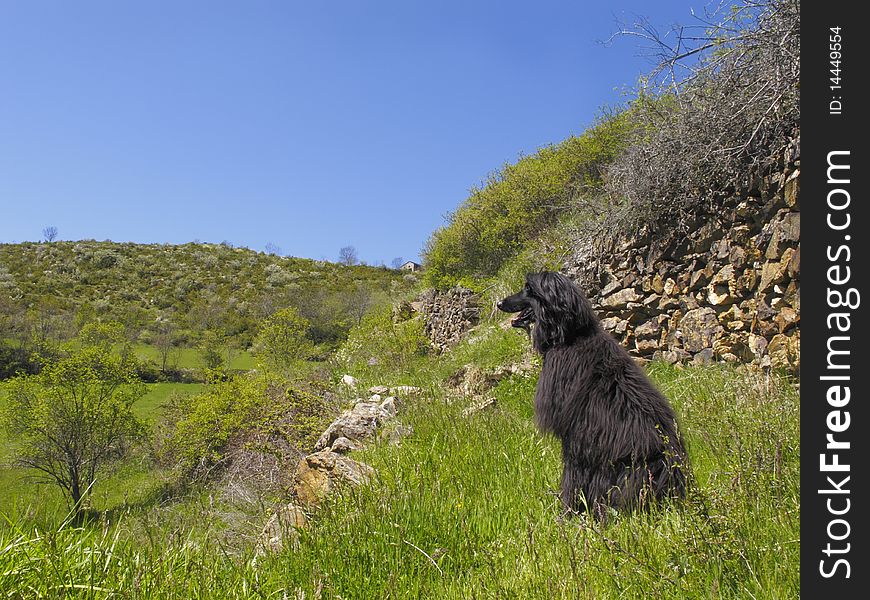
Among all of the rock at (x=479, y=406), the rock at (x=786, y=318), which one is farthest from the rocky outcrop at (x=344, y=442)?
the rock at (x=786, y=318)

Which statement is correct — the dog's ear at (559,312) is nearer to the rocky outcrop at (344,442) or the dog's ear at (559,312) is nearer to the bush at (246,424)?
the rocky outcrop at (344,442)

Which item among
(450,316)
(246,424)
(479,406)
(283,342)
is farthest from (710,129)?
(283,342)

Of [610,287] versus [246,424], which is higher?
[610,287]

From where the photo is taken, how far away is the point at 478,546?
2.74 meters

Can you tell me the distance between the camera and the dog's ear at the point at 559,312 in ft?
11.6

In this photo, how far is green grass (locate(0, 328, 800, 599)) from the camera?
1760 mm

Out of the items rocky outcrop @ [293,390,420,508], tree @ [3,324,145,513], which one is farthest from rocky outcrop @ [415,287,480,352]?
tree @ [3,324,145,513]

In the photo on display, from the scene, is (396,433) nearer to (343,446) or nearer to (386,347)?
(343,446)

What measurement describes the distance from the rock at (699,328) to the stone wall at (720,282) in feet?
0.04

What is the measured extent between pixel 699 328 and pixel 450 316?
8.56 metres

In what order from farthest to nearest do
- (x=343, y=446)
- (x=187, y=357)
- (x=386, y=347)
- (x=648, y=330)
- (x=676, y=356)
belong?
1. (x=187, y=357)
2. (x=386, y=347)
3. (x=648, y=330)
4. (x=676, y=356)
5. (x=343, y=446)

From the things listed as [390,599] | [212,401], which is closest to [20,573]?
[390,599]

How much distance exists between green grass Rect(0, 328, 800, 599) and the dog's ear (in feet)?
3.31
